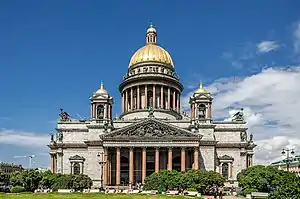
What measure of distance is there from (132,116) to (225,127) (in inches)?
915

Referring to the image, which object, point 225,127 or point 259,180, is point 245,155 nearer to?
point 225,127

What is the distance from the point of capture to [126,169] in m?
90.1

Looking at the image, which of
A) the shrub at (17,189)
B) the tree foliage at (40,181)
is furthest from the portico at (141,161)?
the shrub at (17,189)

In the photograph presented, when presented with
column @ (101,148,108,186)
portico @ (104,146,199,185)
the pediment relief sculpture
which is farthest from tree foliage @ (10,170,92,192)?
the pediment relief sculpture

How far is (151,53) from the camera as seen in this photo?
108125 millimetres

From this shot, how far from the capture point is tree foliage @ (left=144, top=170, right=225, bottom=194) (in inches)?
2675

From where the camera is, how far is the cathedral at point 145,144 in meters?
85.2

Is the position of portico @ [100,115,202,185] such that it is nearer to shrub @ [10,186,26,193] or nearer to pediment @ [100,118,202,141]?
pediment @ [100,118,202,141]

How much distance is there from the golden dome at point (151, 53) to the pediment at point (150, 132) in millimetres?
25749

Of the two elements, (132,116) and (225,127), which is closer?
(225,127)

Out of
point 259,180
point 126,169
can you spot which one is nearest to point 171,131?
point 126,169

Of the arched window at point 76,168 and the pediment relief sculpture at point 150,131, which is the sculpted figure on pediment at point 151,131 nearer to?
the pediment relief sculpture at point 150,131

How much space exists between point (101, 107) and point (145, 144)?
14.4 m

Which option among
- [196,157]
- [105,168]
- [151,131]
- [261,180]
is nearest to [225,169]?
[196,157]
